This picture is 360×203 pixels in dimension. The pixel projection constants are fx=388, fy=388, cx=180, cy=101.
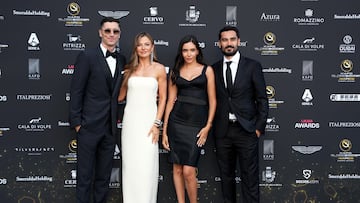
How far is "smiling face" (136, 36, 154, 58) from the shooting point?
3543mm

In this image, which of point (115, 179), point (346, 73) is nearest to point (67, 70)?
point (115, 179)

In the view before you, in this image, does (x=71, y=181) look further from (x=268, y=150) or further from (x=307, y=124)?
(x=307, y=124)

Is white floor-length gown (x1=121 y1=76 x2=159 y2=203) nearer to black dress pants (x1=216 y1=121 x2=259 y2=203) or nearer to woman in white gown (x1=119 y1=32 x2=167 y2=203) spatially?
woman in white gown (x1=119 y1=32 x2=167 y2=203)

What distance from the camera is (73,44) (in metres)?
4.09

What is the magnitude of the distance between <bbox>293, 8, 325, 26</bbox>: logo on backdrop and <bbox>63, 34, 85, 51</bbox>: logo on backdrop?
2.30 metres

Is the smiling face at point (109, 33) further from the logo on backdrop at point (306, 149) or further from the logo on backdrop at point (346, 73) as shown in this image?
the logo on backdrop at point (346, 73)

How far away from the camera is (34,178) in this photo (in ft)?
13.7

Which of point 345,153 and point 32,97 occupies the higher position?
point 32,97

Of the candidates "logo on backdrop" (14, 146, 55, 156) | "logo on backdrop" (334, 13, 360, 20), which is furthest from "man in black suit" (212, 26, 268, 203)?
"logo on backdrop" (14, 146, 55, 156)

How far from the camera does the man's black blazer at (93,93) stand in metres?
3.47

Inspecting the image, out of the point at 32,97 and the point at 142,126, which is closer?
the point at 142,126

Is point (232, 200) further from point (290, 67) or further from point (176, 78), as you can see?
point (290, 67)

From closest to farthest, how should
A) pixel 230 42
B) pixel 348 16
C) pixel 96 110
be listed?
pixel 96 110 → pixel 230 42 → pixel 348 16

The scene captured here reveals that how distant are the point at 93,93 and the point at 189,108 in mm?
884
